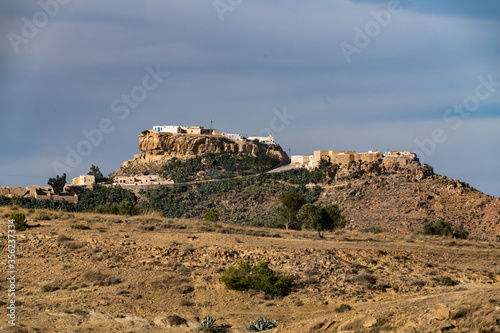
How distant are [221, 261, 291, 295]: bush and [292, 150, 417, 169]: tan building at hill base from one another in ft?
170

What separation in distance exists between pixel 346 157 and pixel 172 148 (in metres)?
27.4

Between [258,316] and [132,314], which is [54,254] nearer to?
[132,314]

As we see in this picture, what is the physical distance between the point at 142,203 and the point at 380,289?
51.0m

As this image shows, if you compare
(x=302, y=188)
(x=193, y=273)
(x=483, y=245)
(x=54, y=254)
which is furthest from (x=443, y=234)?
(x=302, y=188)

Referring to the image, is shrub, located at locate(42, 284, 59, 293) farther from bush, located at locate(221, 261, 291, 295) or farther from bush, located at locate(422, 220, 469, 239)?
bush, located at locate(422, 220, 469, 239)

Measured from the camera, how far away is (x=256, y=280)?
17625mm

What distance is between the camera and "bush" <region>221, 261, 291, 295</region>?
1738cm

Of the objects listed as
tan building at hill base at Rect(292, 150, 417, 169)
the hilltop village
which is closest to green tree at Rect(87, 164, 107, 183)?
the hilltop village

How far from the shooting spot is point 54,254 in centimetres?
2017

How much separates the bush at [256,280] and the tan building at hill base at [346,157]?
170 ft

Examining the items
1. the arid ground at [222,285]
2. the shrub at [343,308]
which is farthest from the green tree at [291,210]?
the shrub at [343,308]

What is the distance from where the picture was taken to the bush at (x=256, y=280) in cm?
1738

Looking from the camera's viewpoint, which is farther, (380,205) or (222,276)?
(380,205)

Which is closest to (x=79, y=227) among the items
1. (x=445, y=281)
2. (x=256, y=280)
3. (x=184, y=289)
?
(x=184, y=289)
